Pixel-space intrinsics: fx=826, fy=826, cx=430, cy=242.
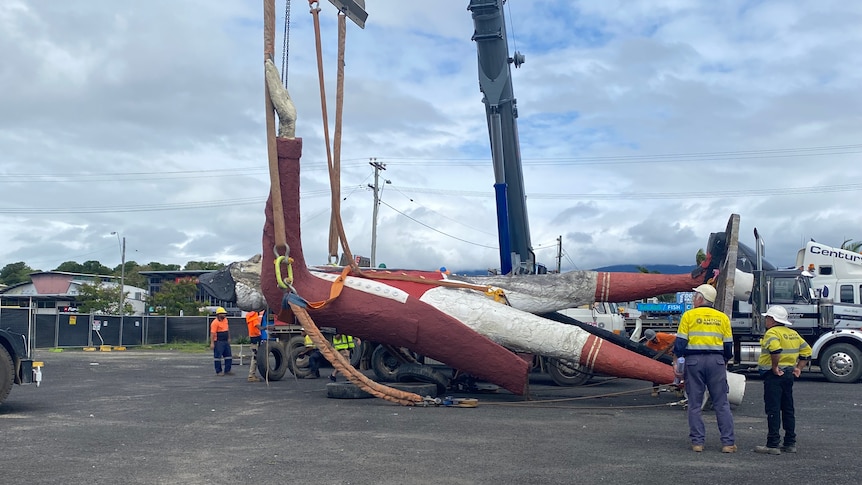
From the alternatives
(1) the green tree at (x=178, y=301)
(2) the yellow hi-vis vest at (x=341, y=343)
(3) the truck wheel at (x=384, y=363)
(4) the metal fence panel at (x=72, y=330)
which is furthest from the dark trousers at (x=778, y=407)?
(1) the green tree at (x=178, y=301)

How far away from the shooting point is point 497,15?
19734mm

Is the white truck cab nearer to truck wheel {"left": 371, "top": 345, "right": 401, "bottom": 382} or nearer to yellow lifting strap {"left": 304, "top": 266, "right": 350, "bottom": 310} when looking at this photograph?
truck wheel {"left": 371, "top": 345, "right": 401, "bottom": 382}

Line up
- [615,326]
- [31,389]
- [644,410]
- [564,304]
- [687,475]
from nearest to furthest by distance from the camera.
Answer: [687,475] → [644,410] → [564,304] → [31,389] → [615,326]

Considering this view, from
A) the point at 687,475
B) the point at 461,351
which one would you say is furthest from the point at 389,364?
the point at 687,475

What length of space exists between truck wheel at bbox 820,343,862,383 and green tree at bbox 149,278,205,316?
41273 millimetres

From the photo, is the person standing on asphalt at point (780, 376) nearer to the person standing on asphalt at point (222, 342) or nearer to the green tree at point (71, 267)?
the person standing on asphalt at point (222, 342)

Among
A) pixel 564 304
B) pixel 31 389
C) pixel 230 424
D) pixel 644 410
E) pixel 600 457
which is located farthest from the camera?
pixel 31 389

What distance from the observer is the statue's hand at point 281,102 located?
1198 cm

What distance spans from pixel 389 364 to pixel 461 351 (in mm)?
3435

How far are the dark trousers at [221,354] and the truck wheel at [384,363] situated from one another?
552 cm

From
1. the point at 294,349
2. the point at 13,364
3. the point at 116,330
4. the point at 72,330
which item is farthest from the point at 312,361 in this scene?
the point at 116,330

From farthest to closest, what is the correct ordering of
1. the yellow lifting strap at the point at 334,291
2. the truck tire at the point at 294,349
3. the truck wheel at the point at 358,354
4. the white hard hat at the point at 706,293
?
the truck tire at the point at 294,349 → the truck wheel at the point at 358,354 → the yellow lifting strap at the point at 334,291 → the white hard hat at the point at 706,293

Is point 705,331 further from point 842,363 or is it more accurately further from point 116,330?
point 116,330

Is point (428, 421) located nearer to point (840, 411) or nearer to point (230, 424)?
point (230, 424)
